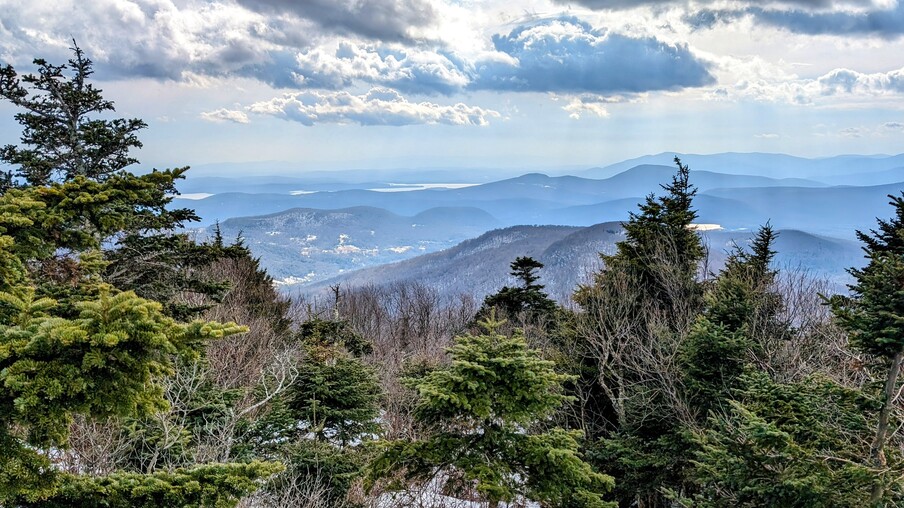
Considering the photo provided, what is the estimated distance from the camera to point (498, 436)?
7441 mm

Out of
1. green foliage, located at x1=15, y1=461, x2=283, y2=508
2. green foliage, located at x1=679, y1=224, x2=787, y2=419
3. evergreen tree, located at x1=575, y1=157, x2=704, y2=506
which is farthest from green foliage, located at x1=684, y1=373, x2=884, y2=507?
green foliage, located at x1=15, y1=461, x2=283, y2=508

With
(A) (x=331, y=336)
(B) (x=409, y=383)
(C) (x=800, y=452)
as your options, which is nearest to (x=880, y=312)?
(C) (x=800, y=452)

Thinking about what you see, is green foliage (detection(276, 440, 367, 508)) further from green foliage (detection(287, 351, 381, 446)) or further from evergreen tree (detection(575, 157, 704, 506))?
evergreen tree (detection(575, 157, 704, 506))

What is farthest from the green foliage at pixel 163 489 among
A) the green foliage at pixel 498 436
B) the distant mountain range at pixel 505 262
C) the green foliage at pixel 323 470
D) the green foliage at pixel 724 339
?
the distant mountain range at pixel 505 262

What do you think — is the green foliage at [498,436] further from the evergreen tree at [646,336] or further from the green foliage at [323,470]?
the evergreen tree at [646,336]

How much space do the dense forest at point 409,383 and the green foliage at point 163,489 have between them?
0.02m

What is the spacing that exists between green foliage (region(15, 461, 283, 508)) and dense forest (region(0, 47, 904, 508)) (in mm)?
19

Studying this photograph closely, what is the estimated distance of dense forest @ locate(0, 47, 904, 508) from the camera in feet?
10.7

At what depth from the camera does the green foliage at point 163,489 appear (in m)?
3.63

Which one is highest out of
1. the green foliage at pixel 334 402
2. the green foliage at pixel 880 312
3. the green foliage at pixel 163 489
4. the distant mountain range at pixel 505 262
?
the green foliage at pixel 880 312

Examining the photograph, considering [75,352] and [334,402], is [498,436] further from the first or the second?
[334,402]

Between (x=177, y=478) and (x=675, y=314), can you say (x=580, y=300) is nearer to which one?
(x=675, y=314)

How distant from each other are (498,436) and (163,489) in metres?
4.80

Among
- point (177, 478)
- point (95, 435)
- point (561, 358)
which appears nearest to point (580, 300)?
point (561, 358)
